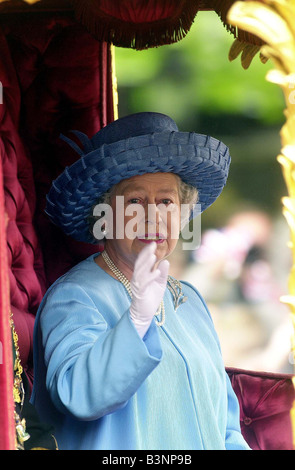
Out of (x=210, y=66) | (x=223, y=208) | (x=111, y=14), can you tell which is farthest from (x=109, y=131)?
(x=223, y=208)

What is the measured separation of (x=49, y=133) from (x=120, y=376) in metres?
1.19

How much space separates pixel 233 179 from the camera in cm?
432

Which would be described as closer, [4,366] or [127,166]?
[4,366]

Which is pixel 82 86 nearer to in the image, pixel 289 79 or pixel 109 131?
pixel 109 131

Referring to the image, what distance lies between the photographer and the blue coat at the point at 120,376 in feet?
6.28

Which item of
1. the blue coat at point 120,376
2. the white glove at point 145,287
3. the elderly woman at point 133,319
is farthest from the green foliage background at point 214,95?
the white glove at point 145,287

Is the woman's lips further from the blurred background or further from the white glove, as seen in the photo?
the blurred background

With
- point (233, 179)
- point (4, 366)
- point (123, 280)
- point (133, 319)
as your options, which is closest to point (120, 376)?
point (133, 319)

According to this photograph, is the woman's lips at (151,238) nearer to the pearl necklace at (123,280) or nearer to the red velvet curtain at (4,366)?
the pearl necklace at (123,280)

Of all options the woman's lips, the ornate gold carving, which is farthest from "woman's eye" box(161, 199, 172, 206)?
the ornate gold carving

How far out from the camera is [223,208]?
4379 mm

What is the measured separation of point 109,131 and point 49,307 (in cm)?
59

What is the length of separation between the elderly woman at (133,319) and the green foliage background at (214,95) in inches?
35.3

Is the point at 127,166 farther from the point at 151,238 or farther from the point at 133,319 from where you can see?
the point at 133,319
